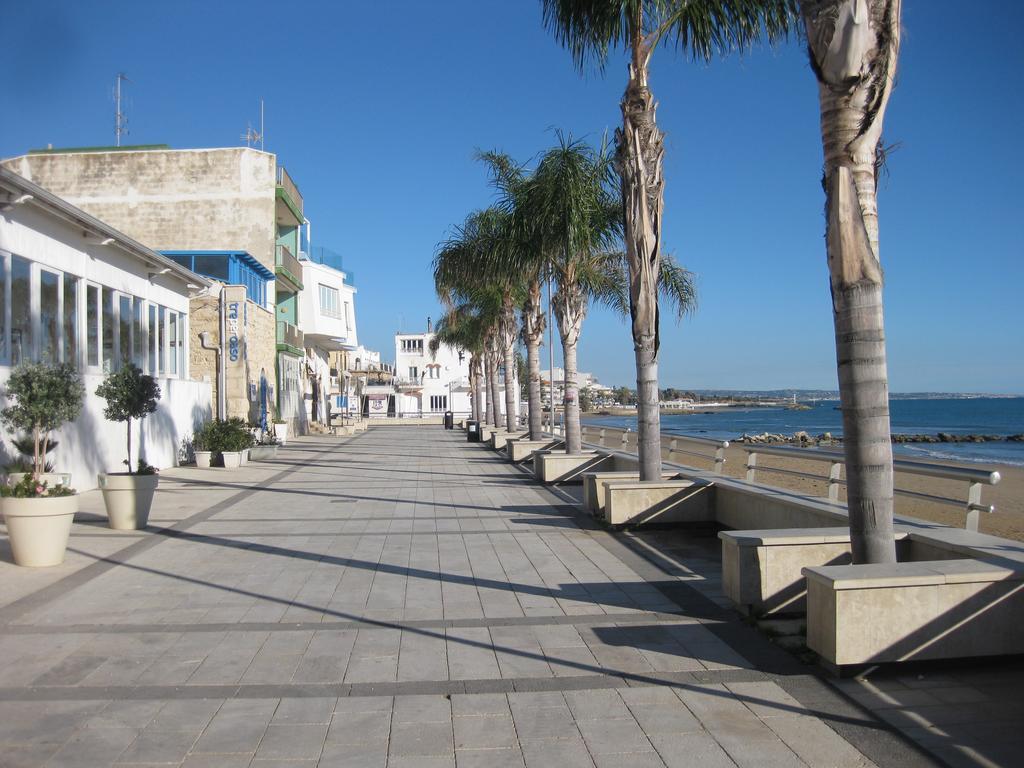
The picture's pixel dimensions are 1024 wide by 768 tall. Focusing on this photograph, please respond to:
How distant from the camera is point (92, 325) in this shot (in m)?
15.5

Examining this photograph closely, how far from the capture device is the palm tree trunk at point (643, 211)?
1080 centimetres

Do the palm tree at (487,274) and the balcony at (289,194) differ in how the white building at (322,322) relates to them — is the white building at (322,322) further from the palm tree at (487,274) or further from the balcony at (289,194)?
the palm tree at (487,274)

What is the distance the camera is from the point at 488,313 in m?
29.6

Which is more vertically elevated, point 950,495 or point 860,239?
point 860,239

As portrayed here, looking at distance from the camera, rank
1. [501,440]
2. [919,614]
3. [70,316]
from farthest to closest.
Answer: [501,440], [70,316], [919,614]

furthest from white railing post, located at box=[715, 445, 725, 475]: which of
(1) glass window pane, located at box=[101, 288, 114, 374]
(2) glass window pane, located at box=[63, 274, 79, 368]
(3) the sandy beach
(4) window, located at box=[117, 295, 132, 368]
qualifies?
(4) window, located at box=[117, 295, 132, 368]

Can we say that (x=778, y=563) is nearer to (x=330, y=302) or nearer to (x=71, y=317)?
(x=71, y=317)

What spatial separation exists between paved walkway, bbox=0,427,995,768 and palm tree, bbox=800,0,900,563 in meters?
1.27

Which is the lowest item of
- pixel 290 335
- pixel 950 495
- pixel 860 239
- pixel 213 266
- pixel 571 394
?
pixel 950 495

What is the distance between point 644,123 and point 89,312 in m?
10.6

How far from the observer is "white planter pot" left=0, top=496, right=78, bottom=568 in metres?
8.00

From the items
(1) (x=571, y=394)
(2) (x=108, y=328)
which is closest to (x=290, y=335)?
(2) (x=108, y=328)

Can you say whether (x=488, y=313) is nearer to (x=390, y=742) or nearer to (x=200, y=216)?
(x=200, y=216)

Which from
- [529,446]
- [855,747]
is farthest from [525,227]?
[855,747]
